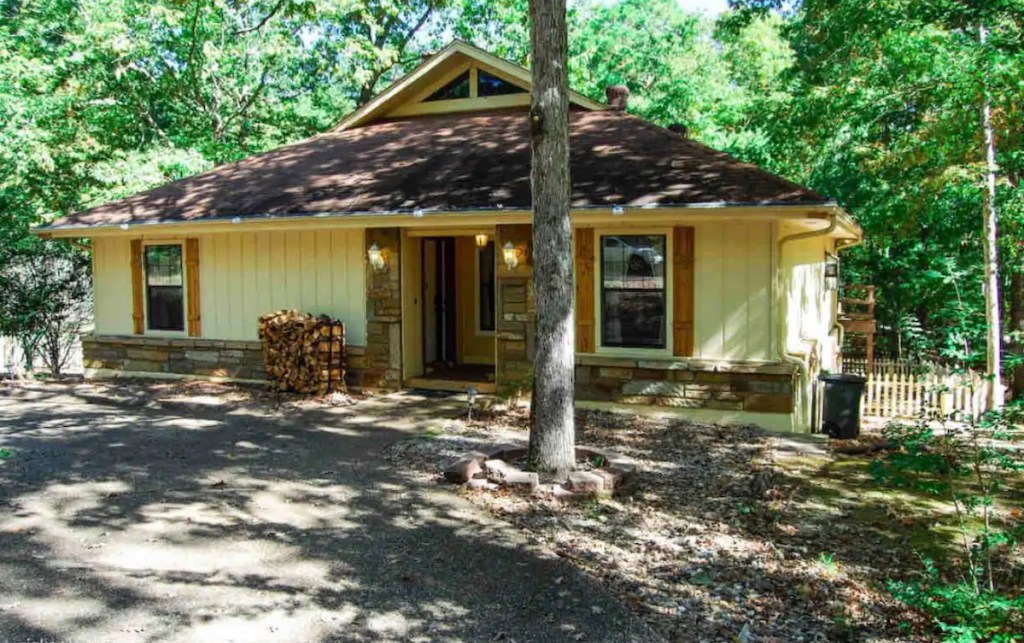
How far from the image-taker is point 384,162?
10.8 metres

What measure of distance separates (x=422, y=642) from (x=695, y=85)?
19.5 meters

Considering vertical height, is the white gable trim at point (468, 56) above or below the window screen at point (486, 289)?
above

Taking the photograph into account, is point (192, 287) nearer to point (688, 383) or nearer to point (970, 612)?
point (688, 383)

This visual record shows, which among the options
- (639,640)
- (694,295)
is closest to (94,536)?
(639,640)

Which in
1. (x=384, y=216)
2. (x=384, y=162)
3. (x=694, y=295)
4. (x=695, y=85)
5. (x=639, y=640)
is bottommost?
(x=639, y=640)

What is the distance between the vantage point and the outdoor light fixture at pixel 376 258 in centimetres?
952

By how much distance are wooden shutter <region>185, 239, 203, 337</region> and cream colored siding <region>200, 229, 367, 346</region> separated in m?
0.08

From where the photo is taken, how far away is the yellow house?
26.7ft

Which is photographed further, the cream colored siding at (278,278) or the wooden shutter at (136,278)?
the wooden shutter at (136,278)

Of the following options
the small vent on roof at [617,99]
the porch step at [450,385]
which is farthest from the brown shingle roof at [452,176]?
the porch step at [450,385]

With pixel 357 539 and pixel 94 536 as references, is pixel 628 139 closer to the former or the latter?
pixel 357 539

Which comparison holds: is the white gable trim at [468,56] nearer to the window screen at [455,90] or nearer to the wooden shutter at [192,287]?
the window screen at [455,90]

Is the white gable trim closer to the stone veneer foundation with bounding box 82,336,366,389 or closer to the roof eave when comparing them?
the roof eave

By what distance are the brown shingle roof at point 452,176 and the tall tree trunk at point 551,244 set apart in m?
2.49
